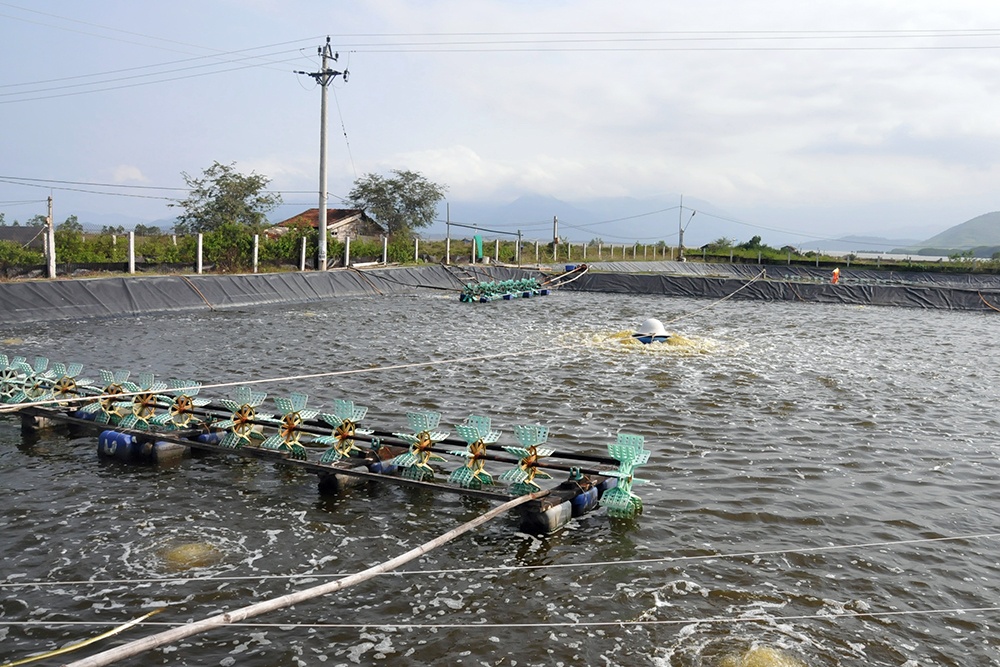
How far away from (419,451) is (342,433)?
1.21 meters

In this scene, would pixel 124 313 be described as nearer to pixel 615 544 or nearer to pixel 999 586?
pixel 615 544

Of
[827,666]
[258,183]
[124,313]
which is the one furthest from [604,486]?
[258,183]

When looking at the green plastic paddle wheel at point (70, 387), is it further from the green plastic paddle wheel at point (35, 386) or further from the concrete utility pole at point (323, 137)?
the concrete utility pole at point (323, 137)

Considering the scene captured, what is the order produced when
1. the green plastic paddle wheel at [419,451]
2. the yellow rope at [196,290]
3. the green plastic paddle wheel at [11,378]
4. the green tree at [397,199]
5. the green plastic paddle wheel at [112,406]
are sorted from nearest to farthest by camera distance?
the green plastic paddle wheel at [419,451]
the green plastic paddle wheel at [112,406]
the green plastic paddle wheel at [11,378]
the yellow rope at [196,290]
the green tree at [397,199]

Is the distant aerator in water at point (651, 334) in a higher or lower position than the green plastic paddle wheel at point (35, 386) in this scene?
higher

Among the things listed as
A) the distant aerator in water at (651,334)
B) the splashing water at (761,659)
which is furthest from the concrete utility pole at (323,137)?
the splashing water at (761,659)

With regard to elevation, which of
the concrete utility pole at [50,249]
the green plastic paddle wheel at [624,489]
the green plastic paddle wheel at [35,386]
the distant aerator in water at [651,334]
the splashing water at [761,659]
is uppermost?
the concrete utility pole at [50,249]

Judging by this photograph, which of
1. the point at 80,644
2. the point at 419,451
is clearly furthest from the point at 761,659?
the point at 80,644

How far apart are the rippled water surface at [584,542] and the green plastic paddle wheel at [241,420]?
0.37 metres

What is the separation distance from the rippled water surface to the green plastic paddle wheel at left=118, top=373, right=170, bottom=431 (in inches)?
30.0

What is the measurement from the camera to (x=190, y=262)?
31719 mm

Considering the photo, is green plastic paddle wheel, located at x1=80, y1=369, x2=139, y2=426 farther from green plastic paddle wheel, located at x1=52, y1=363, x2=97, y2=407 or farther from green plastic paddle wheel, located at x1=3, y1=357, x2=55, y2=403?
green plastic paddle wheel, located at x1=3, y1=357, x2=55, y2=403

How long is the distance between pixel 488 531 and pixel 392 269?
3259 cm

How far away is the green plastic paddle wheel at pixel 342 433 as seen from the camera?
1041 centimetres
